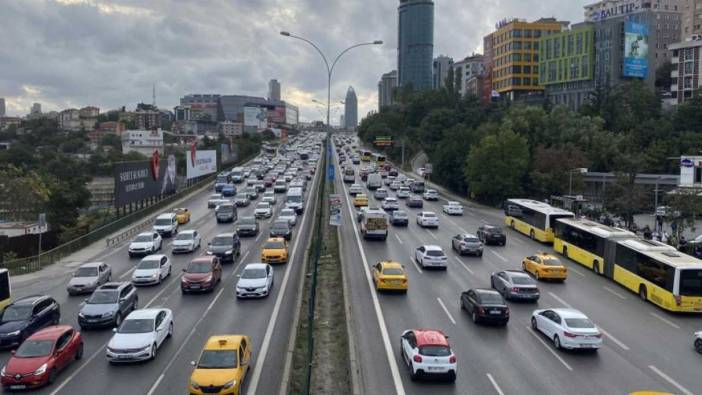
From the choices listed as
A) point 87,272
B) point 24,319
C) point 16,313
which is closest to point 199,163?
point 87,272

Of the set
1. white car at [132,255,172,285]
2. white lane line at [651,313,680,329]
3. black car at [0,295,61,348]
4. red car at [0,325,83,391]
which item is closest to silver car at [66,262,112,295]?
white car at [132,255,172,285]

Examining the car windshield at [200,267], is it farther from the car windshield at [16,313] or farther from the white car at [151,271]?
the car windshield at [16,313]

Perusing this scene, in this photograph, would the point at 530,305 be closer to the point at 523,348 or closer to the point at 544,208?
the point at 523,348

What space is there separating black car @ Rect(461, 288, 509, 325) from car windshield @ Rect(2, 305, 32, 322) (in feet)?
51.2

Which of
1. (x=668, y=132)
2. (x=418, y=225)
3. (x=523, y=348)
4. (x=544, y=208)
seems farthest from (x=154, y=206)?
(x=668, y=132)

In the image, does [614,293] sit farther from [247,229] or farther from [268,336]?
[247,229]

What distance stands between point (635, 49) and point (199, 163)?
77071 millimetres

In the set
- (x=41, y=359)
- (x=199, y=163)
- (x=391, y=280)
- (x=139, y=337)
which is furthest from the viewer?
(x=199, y=163)

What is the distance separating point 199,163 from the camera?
289 feet

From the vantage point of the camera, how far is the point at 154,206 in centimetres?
6216

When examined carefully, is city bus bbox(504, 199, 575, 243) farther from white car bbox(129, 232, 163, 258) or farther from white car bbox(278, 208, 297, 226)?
white car bbox(129, 232, 163, 258)

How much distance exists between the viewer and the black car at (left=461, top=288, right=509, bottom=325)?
22.8 m

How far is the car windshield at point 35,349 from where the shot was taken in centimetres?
1761

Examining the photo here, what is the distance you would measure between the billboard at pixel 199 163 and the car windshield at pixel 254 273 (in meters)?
58.1
